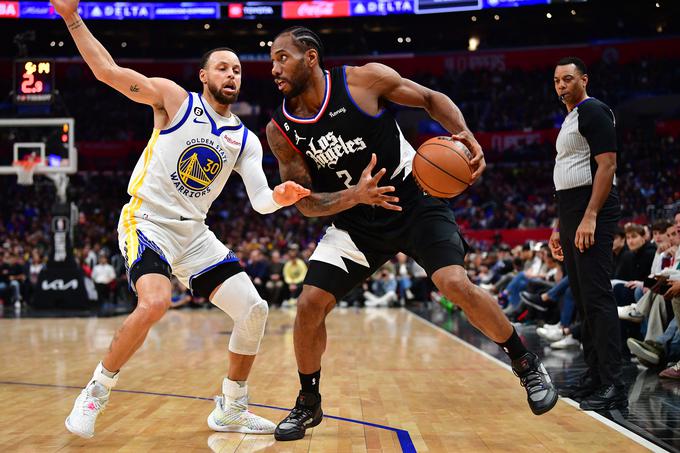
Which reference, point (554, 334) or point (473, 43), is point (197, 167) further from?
point (473, 43)

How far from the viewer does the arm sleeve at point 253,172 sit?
4449 millimetres

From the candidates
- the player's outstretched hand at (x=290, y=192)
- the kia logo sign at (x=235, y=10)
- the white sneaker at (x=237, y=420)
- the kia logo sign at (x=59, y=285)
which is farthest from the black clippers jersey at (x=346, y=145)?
the kia logo sign at (x=235, y=10)

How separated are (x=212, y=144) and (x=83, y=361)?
4.17 metres

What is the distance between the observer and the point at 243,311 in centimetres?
443

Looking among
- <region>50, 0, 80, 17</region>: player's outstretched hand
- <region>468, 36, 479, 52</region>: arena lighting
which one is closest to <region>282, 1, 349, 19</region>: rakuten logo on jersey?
<region>468, 36, 479, 52</region>: arena lighting

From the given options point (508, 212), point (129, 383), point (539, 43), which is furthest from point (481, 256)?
point (539, 43)

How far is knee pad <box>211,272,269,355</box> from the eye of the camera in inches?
174

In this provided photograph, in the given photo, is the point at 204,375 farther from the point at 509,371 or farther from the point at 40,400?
the point at 509,371

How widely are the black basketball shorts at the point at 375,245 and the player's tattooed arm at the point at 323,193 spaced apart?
202mm

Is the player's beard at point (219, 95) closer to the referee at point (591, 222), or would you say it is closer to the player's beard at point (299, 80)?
the player's beard at point (299, 80)

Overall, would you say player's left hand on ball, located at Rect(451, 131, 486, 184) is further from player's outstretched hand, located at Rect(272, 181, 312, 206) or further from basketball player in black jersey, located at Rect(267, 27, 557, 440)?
player's outstretched hand, located at Rect(272, 181, 312, 206)

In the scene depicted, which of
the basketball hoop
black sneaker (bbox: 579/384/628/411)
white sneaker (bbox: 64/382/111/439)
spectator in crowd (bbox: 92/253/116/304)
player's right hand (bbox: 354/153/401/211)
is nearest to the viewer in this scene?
player's right hand (bbox: 354/153/401/211)

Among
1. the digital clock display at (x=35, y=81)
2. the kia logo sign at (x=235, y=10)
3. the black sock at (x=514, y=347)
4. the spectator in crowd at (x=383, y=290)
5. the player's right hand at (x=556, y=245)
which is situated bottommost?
the spectator in crowd at (x=383, y=290)

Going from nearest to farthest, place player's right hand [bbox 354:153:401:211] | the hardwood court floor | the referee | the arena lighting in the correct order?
player's right hand [bbox 354:153:401:211] → the hardwood court floor → the referee → the arena lighting
